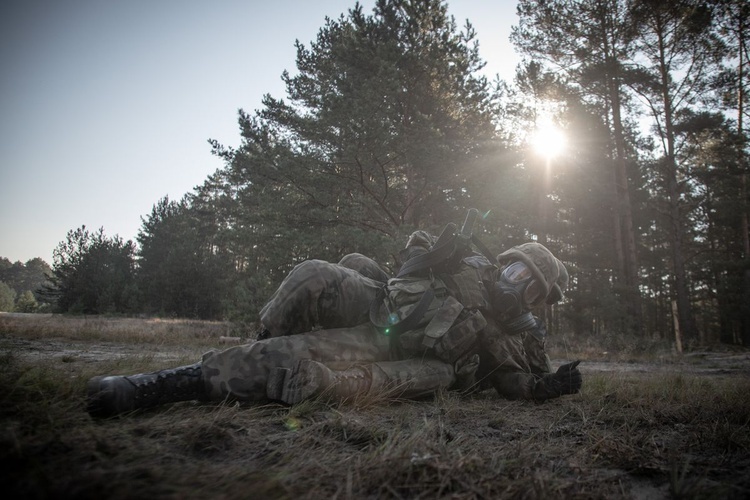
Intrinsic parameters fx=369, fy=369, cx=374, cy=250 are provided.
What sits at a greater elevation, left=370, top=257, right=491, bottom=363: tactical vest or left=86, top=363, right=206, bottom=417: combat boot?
left=370, top=257, right=491, bottom=363: tactical vest

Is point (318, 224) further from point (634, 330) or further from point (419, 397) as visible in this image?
point (634, 330)

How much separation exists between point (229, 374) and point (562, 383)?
87.0 inches

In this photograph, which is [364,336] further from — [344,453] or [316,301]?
[344,453]

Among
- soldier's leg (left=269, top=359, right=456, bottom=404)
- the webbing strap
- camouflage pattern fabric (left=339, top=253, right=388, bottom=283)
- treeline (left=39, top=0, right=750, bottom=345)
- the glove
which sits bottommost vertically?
the glove

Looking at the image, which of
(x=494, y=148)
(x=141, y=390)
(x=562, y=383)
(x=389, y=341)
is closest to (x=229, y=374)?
(x=141, y=390)

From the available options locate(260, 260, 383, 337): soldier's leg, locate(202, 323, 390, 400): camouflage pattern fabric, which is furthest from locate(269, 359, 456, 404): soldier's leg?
locate(260, 260, 383, 337): soldier's leg

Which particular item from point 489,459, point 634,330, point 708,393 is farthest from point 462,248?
point 634,330

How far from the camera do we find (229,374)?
6.70ft

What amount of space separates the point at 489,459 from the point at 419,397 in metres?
1.24

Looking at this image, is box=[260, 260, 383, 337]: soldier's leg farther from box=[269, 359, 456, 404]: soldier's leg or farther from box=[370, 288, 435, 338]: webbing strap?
box=[269, 359, 456, 404]: soldier's leg

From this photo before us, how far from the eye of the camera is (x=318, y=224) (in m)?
9.69

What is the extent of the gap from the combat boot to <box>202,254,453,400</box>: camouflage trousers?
0.08 metres

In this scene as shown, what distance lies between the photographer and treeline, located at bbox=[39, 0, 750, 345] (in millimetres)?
9055

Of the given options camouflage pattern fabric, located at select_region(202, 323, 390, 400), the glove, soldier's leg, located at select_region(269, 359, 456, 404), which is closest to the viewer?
soldier's leg, located at select_region(269, 359, 456, 404)
